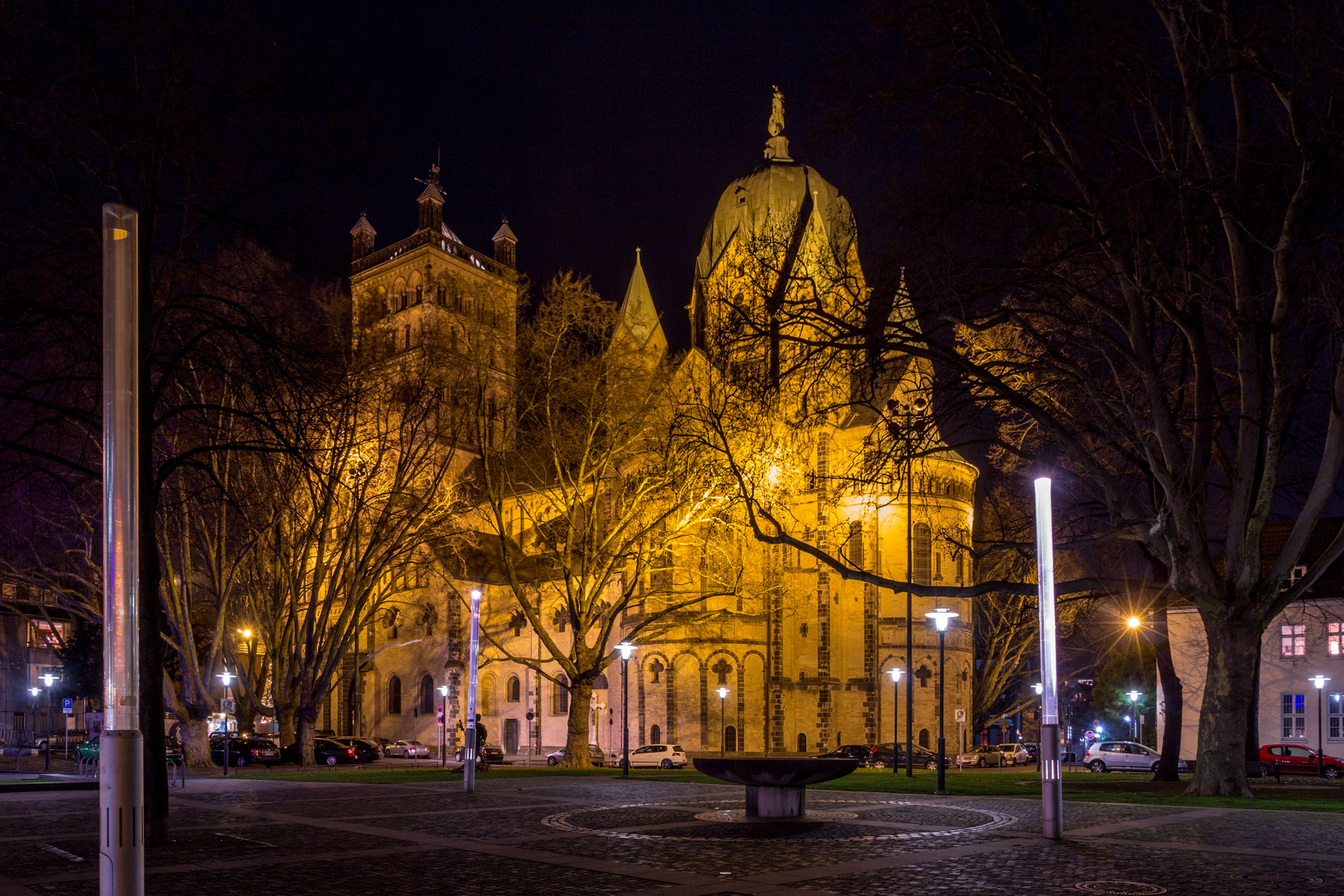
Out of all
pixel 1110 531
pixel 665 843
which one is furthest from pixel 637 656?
pixel 665 843

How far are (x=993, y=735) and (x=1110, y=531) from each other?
68.4 m

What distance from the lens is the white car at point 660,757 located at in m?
53.7

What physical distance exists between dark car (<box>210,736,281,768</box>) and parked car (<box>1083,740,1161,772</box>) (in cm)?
3431

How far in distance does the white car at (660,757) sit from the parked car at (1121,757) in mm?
17905

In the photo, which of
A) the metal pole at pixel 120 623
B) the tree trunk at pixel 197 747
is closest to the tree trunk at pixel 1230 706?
the metal pole at pixel 120 623

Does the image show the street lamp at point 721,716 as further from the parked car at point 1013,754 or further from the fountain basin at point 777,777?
the fountain basin at point 777,777

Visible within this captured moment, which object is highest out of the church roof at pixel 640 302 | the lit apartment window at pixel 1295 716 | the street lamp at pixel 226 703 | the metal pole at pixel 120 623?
the church roof at pixel 640 302

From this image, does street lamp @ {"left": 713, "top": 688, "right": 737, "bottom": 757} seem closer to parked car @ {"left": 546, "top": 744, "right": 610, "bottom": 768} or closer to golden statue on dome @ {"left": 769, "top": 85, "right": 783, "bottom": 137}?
parked car @ {"left": 546, "top": 744, "right": 610, "bottom": 768}

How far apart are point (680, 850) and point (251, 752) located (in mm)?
40253

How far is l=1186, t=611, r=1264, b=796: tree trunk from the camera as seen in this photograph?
20.8 meters

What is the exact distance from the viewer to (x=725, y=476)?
3338 centimetres

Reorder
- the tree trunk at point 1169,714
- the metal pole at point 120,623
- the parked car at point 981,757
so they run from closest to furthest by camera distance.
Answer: the metal pole at point 120,623 → the tree trunk at point 1169,714 → the parked car at point 981,757

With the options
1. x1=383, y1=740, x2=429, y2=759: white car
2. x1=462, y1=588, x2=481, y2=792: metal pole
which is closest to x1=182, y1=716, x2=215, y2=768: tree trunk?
x1=462, y1=588, x2=481, y2=792: metal pole

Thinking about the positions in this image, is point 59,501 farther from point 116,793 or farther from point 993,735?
point 993,735
